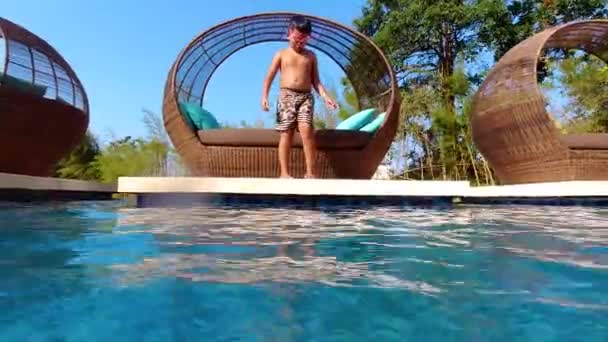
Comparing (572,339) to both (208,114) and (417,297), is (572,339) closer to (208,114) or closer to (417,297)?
(417,297)

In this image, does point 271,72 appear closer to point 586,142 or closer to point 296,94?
point 296,94

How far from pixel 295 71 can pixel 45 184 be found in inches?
73.4

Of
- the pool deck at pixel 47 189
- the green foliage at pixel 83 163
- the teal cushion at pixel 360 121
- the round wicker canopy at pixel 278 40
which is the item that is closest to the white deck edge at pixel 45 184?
the pool deck at pixel 47 189

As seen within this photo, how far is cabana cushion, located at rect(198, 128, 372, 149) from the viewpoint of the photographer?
12.3 feet

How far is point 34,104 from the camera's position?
3.70 meters

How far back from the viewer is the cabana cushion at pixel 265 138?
376cm

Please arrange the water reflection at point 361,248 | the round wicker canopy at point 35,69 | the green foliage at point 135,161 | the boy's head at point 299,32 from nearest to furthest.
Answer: the water reflection at point 361,248, the boy's head at point 299,32, the round wicker canopy at point 35,69, the green foliage at point 135,161

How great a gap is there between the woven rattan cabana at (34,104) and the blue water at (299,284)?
1999mm

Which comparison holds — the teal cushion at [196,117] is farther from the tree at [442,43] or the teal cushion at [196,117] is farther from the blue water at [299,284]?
the tree at [442,43]

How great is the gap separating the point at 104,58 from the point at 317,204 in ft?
21.6

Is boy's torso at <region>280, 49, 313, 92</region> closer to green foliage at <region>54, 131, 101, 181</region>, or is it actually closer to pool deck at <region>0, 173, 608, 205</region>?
pool deck at <region>0, 173, 608, 205</region>

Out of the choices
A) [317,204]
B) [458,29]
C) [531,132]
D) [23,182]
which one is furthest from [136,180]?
[458,29]

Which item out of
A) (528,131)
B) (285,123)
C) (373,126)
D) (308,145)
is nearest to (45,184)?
(285,123)

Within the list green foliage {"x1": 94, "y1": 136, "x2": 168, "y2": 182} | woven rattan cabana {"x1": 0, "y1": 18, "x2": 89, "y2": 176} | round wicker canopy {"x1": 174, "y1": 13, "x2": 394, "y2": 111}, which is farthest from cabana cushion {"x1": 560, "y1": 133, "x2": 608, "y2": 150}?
green foliage {"x1": 94, "y1": 136, "x2": 168, "y2": 182}
